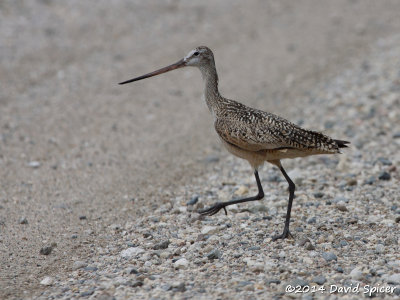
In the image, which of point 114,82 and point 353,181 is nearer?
point 353,181

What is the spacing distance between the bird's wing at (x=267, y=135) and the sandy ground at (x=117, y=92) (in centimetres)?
190

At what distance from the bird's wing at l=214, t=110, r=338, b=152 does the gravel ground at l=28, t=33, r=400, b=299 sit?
1093mm

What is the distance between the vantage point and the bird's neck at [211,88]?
8236 millimetres

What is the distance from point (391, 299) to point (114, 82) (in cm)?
999

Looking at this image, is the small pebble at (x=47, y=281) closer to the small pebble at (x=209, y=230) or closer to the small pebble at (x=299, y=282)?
the small pebble at (x=209, y=230)

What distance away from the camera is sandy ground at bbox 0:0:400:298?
842 cm

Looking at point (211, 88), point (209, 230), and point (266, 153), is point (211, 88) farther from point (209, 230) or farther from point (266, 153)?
point (209, 230)

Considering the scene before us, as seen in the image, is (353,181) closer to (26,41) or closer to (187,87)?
(187,87)

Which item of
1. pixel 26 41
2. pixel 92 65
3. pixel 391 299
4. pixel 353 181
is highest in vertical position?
pixel 26 41

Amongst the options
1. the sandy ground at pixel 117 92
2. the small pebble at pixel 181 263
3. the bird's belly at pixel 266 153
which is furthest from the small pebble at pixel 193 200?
the small pebble at pixel 181 263

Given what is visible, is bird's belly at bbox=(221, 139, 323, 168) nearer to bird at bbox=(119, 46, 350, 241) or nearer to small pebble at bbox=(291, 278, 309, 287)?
bird at bbox=(119, 46, 350, 241)

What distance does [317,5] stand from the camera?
20.6 m

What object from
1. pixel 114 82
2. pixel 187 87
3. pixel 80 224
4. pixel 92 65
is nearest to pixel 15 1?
pixel 92 65

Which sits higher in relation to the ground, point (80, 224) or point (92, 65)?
point (92, 65)
